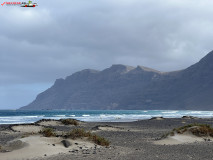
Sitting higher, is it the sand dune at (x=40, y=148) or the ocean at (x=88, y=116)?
the ocean at (x=88, y=116)

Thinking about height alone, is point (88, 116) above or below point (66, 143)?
above

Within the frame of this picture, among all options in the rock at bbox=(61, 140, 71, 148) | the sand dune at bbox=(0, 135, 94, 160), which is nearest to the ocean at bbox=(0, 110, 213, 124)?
the sand dune at bbox=(0, 135, 94, 160)

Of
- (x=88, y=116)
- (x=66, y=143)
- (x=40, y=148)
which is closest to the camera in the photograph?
(x=40, y=148)

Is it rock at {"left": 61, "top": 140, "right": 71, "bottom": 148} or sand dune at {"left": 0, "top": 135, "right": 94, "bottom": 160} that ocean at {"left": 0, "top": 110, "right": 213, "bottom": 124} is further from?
rock at {"left": 61, "top": 140, "right": 71, "bottom": 148}

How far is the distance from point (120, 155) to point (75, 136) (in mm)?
3888

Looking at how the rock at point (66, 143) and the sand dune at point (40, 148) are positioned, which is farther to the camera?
the rock at point (66, 143)

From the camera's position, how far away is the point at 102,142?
1766 cm

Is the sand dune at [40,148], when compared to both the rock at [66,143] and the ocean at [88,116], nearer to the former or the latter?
the rock at [66,143]

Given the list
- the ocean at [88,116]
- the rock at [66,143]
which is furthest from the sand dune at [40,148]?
the ocean at [88,116]

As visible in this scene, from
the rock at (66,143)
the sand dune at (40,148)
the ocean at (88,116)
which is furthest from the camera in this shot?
the ocean at (88,116)

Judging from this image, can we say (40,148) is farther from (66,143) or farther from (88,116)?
(88,116)

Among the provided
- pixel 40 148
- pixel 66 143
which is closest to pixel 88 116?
pixel 66 143

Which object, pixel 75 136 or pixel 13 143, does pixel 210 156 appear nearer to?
pixel 75 136

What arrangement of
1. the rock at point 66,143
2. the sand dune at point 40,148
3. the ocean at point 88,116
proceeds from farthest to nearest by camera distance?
the ocean at point 88,116
the rock at point 66,143
the sand dune at point 40,148
